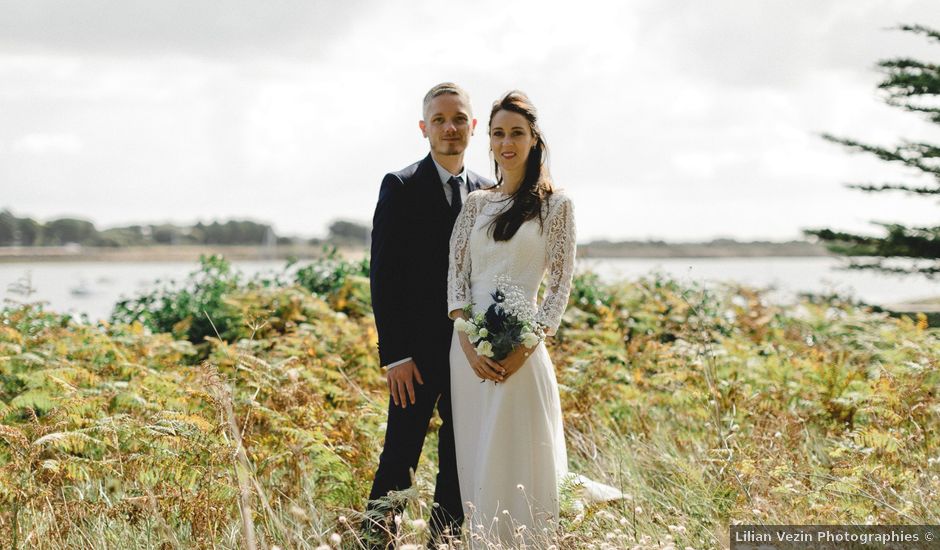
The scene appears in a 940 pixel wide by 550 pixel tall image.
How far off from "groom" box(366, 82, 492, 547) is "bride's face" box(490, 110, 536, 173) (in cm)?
21

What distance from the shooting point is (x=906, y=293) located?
13.6m

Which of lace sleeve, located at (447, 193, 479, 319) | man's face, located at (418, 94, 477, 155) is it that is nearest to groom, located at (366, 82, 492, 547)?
man's face, located at (418, 94, 477, 155)

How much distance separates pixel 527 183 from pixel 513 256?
1.29 ft

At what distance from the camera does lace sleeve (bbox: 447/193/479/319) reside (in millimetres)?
4555

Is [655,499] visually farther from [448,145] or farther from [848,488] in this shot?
[448,145]

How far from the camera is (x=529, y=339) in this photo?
426 cm

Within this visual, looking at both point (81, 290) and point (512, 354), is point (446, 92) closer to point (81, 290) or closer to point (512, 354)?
point (512, 354)

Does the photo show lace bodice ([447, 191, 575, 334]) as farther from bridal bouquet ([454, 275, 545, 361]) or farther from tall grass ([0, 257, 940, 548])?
tall grass ([0, 257, 940, 548])

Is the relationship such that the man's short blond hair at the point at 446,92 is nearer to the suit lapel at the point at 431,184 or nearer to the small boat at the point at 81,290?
the suit lapel at the point at 431,184

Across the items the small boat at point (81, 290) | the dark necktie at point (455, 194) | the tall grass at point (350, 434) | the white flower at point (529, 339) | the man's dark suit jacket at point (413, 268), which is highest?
the dark necktie at point (455, 194)

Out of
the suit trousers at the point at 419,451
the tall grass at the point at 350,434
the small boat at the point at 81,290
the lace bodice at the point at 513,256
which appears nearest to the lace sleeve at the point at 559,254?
the lace bodice at the point at 513,256

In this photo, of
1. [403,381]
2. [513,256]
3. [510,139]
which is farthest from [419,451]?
[510,139]

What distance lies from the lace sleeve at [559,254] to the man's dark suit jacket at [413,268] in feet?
1.88

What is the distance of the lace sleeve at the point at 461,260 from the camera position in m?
4.55
